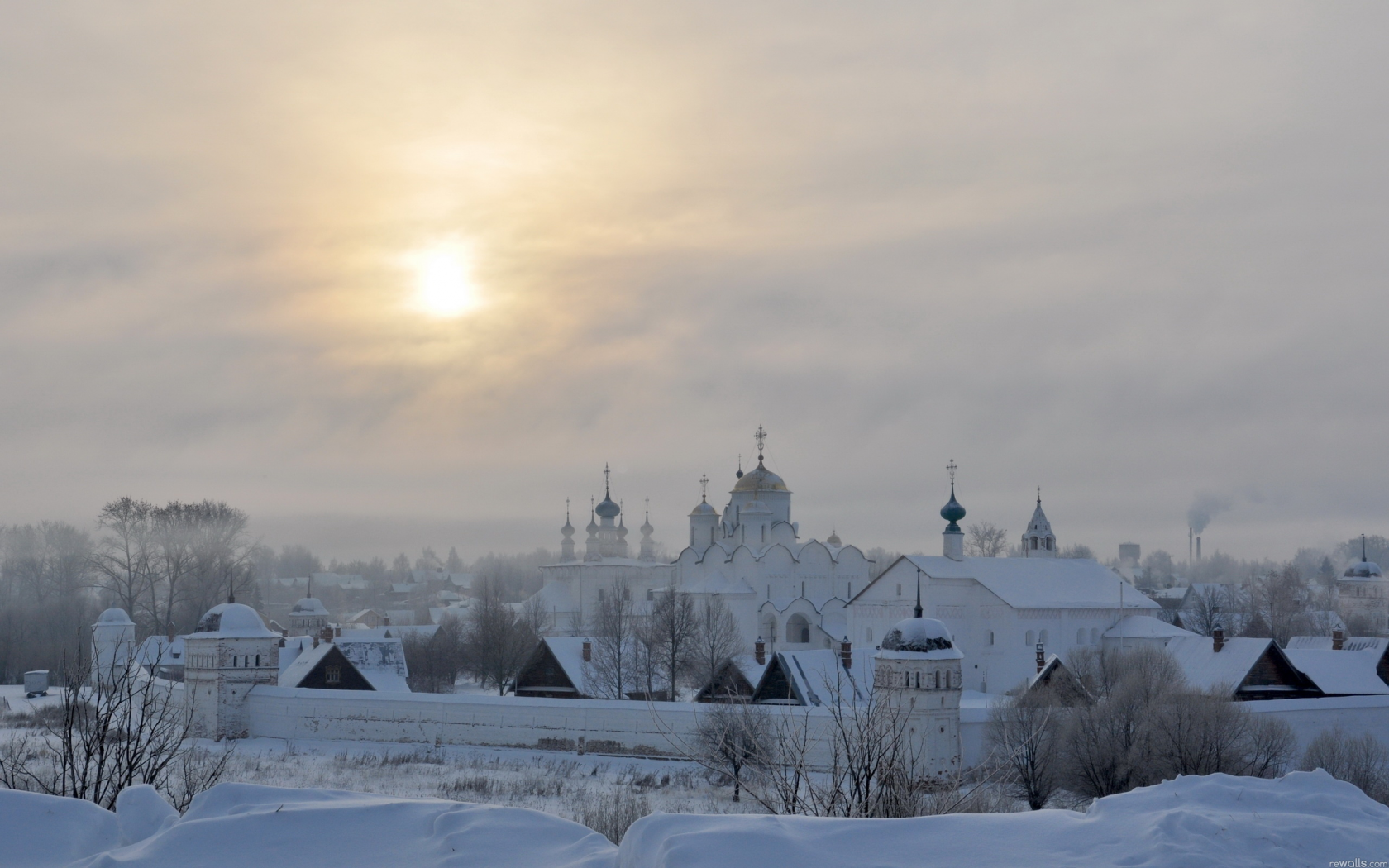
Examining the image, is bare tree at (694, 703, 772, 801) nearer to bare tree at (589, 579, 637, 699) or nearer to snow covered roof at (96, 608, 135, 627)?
bare tree at (589, 579, 637, 699)

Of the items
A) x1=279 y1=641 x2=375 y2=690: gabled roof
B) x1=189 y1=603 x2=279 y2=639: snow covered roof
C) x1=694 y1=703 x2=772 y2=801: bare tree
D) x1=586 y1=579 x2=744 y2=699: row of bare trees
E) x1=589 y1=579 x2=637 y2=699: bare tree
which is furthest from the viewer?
x1=586 y1=579 x2=744 y2=699: row of bare trees

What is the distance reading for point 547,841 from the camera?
5559 mm

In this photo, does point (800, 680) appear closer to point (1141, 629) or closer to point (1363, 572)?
point (1141, 629)

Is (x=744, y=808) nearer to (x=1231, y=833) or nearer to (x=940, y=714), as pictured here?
(x=940, y=714)

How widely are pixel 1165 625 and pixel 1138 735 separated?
1801cm

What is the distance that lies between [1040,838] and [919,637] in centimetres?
1730

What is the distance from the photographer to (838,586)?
45.5 meters

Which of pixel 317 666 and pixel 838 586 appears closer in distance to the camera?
pixel 317 666

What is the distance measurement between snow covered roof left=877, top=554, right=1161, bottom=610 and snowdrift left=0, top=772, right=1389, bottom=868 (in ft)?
103

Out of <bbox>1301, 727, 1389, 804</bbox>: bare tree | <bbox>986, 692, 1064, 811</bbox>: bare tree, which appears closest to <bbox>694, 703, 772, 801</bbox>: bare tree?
<bbox>986, 692, 1064, 811</bbox>: bare tree

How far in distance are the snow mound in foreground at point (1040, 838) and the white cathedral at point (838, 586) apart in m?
28.2

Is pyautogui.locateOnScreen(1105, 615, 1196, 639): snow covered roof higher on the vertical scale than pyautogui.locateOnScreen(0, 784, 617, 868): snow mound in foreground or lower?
lower

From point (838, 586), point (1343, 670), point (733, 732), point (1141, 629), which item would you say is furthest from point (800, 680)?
point (838, 586)

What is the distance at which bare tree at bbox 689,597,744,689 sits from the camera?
3672 cm
